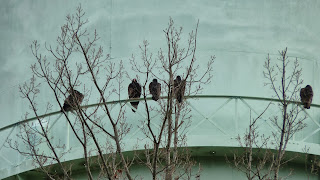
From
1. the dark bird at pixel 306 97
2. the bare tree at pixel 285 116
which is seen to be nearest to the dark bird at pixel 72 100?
the bare tree at pixel 285 116

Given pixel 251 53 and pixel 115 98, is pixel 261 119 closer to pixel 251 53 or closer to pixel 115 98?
pixel 251 53

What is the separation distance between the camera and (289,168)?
18.1 meters

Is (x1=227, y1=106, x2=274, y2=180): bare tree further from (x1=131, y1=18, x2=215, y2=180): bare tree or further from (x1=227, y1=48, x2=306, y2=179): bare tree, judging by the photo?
(x1=131, y1=18, x2=215, y2=180): bare tree

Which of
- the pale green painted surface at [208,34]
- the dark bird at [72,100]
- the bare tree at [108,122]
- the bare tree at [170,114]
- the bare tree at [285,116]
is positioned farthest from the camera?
the pale green painted surface at [208,34]

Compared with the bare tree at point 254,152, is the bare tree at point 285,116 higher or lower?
higher

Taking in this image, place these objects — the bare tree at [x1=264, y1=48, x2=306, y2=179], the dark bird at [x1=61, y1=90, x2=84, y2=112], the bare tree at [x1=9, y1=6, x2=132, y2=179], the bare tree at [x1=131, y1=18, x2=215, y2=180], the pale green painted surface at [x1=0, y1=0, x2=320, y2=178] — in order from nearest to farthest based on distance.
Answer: the bare tree at [x1=131, y1=18, x2=215, y2=180]
the bare tree at [x1=9, y1=6, x2=132, y2=179]
the dark bird at [x1=61, y1=90, x2=84, y2=112]
the bare tree at [x1=264, y1=48, x2=306, y2=179]
the pale green painted surface at [x1=0, y1=0, x2=320, y2=178]

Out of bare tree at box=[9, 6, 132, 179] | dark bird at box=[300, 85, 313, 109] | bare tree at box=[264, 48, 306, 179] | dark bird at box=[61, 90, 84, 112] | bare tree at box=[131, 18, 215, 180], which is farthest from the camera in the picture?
dark bird at box=[300, 85, 313, 109]

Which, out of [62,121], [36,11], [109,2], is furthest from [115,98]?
[36,11]

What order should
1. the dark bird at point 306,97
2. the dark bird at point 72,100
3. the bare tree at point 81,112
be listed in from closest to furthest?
1. the bare tree at point 81,112
2. the dark bird at point 72,100
3. the dark bird at point 306,97

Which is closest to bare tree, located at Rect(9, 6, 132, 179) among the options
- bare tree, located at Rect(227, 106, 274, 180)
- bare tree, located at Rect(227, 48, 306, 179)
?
bare tree, located at Rect(227, 106, 274, 180)

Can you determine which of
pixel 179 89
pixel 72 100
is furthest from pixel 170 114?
pixel 72 100

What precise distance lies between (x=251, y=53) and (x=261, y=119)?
2.87m

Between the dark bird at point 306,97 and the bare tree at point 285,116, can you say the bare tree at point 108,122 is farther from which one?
the dark bird at point 306,97

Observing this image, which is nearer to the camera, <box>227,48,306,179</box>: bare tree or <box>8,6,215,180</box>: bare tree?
<box>8,6,215,180</box>: bare tree
